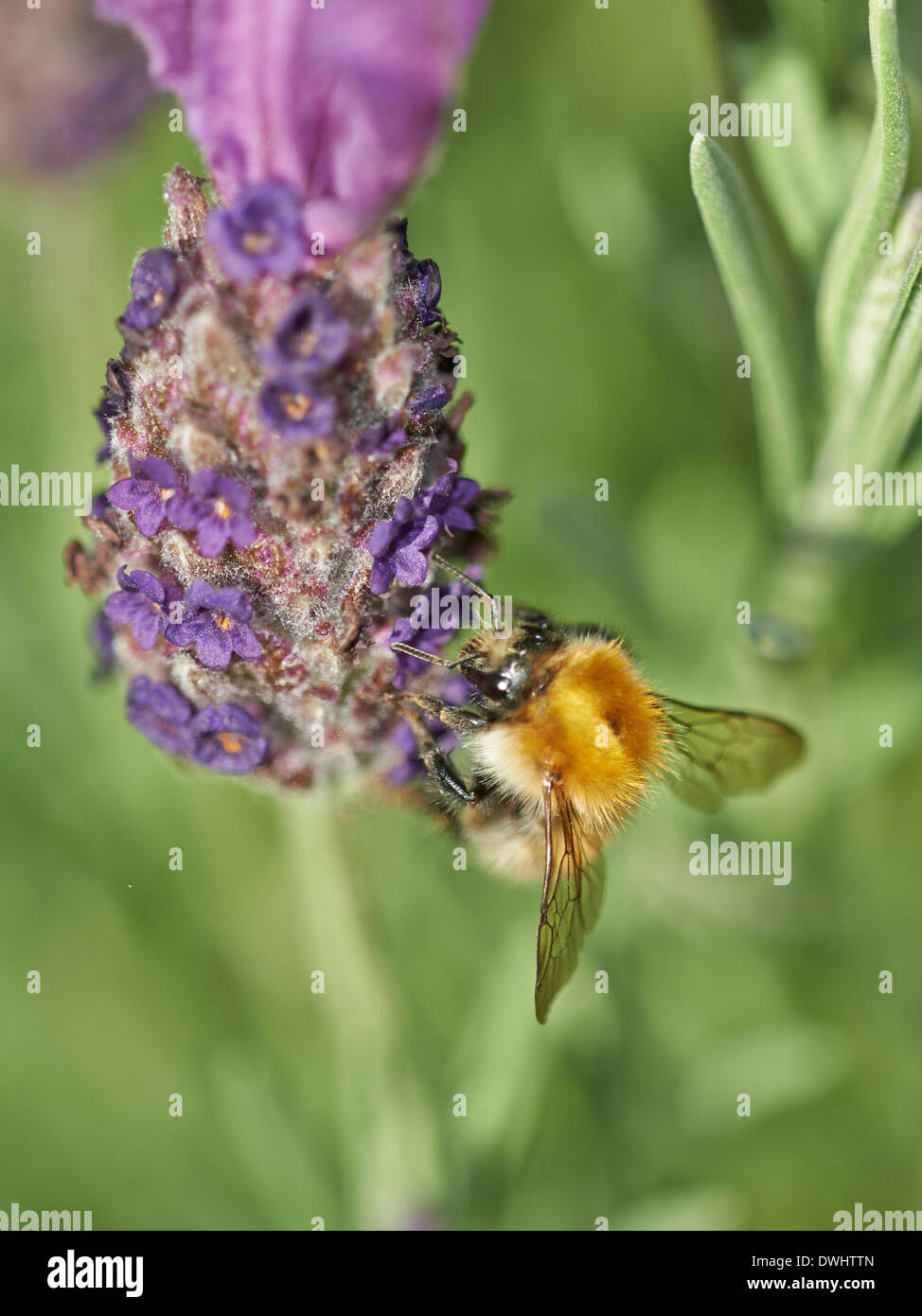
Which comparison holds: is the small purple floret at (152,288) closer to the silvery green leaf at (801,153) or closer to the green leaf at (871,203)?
the green leaf at (871,203)

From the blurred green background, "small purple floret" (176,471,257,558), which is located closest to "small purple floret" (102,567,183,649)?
"small purple floret" (176,471,257,558)

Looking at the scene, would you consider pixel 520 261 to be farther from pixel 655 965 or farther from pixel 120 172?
pixel 655 965

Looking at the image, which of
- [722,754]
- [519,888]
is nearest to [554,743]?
[722,754]

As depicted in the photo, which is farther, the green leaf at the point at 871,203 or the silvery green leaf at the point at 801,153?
the silvery green leaf at the point at 801,153

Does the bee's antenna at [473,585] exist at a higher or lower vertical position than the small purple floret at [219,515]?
lower

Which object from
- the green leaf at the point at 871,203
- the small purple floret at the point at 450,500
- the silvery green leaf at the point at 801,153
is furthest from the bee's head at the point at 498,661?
the silvery green leaf at the point at 801,153

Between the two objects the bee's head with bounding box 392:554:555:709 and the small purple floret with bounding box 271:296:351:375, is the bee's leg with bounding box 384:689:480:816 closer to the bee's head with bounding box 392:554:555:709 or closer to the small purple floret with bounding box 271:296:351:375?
the bee's head with bounding box 392:554:555:709

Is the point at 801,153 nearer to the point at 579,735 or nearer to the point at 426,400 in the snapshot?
the point at 426,400
